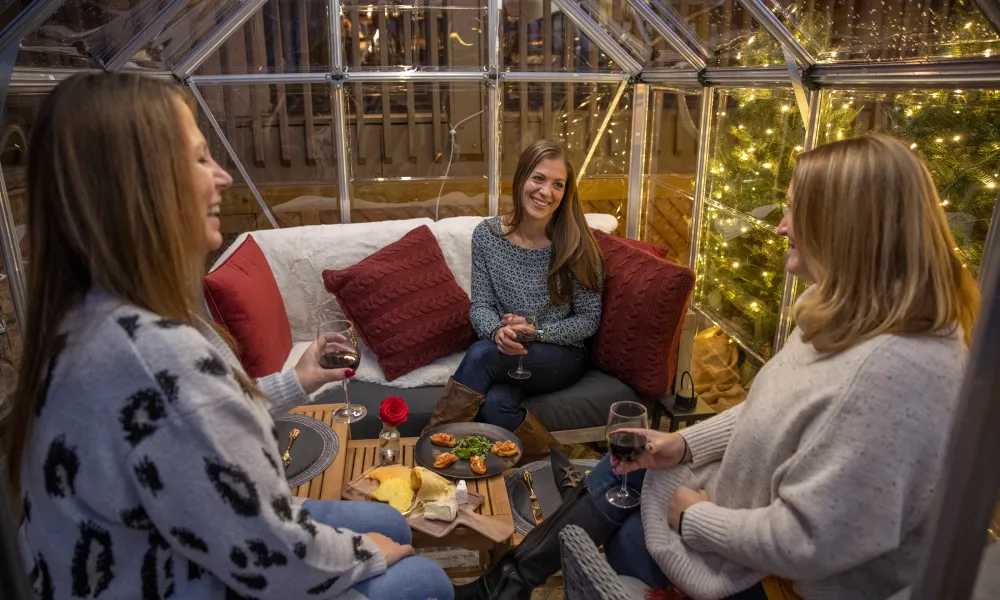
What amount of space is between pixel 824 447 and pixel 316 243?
2503 mm

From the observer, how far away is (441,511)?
1.71 metres

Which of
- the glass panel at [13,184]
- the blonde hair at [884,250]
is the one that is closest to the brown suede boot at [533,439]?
the blonde hair at [884,250]

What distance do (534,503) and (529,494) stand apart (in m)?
0.04

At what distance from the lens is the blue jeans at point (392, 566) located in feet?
4.17

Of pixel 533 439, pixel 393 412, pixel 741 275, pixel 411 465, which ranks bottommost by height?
pixel 533 439

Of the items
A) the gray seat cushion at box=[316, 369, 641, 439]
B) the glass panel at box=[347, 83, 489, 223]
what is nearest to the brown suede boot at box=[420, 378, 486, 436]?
the gray seat cushion at box=[316, 369, 641, 439]

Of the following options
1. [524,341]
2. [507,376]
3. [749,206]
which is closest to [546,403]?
[507,376]

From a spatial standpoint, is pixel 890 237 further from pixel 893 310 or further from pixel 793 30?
pixel 793 30

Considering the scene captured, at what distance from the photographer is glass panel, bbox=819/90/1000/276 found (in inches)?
75.9

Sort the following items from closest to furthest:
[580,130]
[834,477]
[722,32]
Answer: [834,477], [722,32], [580,130]

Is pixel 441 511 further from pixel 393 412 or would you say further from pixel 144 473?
pixel 144 473

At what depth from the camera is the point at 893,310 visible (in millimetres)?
1155

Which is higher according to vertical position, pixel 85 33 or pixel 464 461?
pixel 85 33

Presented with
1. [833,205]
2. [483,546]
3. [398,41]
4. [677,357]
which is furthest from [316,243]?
[833,205]
